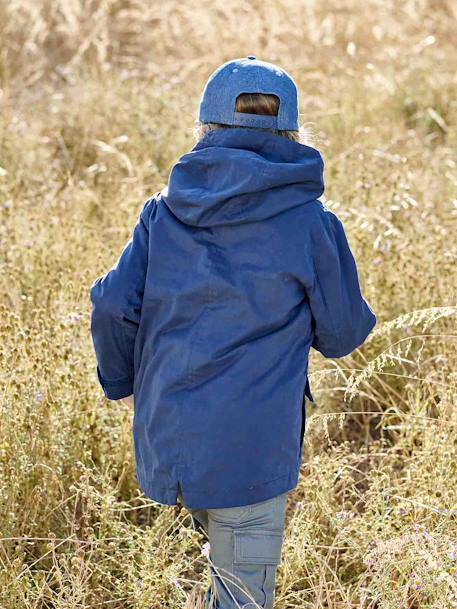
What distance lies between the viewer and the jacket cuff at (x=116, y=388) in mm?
2346

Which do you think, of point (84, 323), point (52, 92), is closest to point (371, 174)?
point (84, 323)

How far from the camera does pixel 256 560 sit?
7.22 feet

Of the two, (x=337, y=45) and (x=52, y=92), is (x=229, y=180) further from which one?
(x=337, y=45)

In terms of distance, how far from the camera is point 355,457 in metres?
2.79

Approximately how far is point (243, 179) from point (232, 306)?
269 millimetres

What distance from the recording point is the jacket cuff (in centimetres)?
235

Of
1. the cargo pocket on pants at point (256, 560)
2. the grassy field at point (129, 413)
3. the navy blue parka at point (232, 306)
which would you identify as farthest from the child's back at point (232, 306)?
the grassy field at point (129, 413)

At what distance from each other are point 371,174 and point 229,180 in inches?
95.3

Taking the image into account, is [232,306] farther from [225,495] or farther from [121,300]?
[225,495]

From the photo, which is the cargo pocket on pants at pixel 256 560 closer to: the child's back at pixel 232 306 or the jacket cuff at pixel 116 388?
the child's back at pixel 232 306

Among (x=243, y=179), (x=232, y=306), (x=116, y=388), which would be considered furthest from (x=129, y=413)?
(x=243, y=179)

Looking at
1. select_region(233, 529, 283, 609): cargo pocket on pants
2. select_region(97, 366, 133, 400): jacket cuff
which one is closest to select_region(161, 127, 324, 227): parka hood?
select_region(97, 366, 133, 400): jacket cuff

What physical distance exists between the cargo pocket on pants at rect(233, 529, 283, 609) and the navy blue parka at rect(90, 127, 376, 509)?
0.43ft

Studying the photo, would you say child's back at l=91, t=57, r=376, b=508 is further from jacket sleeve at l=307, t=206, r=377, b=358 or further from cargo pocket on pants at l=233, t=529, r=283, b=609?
cargo pocket on pants at l=233, t=529, r=283, b=609
